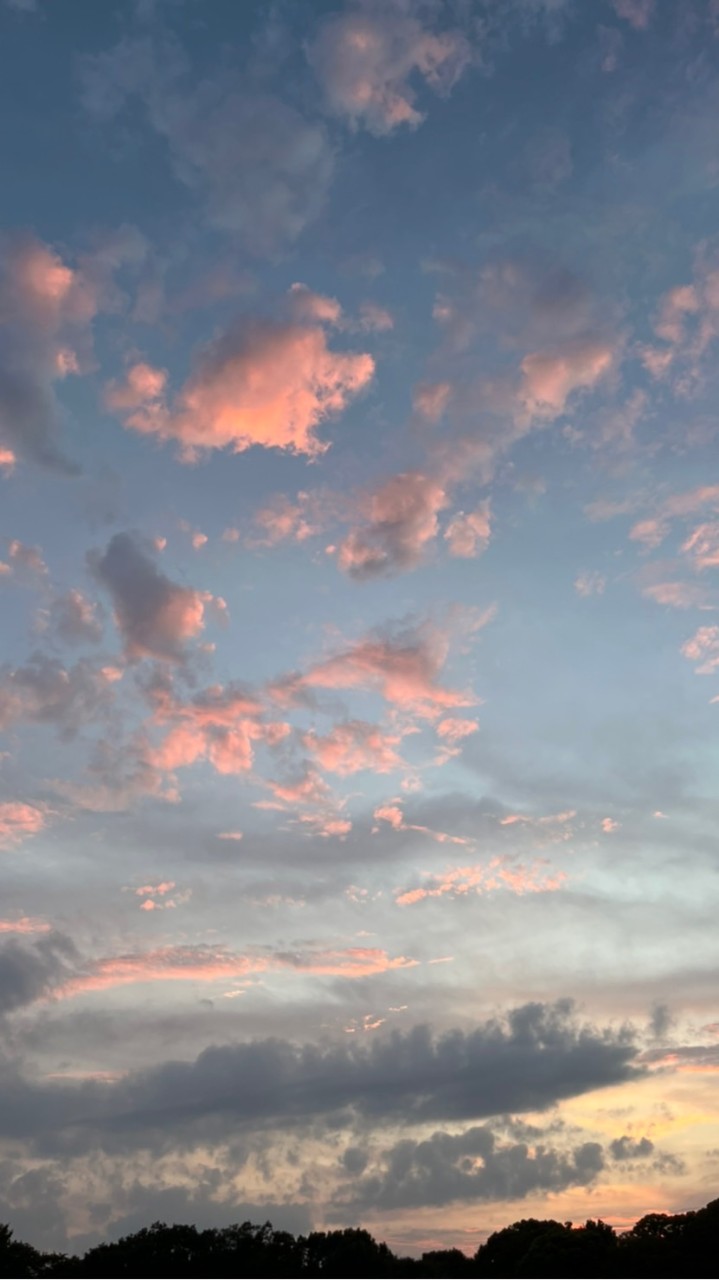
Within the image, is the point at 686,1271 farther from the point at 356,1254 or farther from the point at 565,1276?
the point at 356,1254

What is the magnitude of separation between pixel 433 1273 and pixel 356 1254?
1569 cm

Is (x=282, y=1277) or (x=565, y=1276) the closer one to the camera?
(x=565, y=1276)

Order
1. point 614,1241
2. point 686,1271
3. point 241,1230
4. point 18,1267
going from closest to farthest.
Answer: point 686,1271
point 614,1241
point 18,1267
point 241,1230

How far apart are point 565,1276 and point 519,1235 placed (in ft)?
67.9

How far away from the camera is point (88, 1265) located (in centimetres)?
16862

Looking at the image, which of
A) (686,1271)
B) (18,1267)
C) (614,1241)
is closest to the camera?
(686,1271)

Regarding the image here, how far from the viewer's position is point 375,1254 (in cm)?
17162

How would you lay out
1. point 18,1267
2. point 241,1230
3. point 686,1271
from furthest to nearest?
point 241,1230 < point 18,1267 < point 686,1271

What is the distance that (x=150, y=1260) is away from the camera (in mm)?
168250

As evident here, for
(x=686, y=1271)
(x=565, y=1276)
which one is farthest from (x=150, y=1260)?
(x=686, y=1271)

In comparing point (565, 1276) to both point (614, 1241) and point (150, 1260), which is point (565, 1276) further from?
point (150, 1260)

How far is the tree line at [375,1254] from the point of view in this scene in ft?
445

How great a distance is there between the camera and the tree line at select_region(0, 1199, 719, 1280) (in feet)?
445

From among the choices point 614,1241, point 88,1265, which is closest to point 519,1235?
point 614,1241
